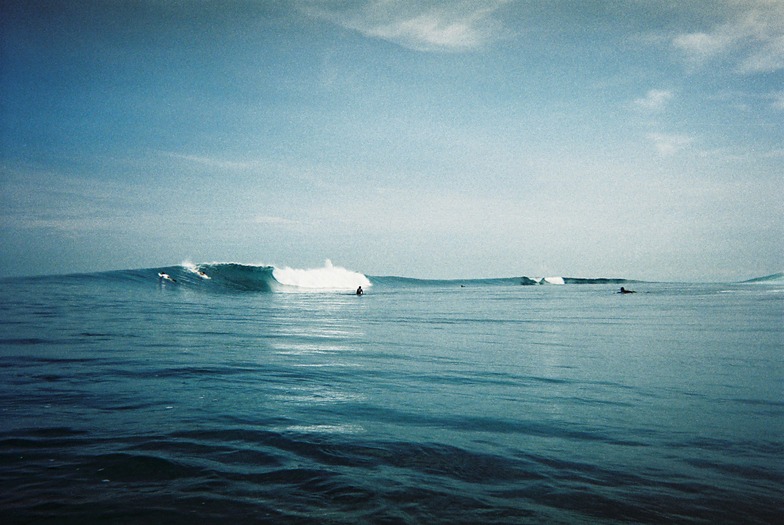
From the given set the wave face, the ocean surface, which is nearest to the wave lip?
the wave face

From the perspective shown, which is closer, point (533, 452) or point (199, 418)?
point (533, 452)

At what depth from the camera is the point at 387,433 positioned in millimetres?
4641

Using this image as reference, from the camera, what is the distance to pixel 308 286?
211 feet

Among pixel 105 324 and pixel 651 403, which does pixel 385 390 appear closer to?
pixel 651 403

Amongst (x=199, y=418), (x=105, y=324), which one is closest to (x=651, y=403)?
(x=199, y=418)

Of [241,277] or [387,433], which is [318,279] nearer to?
[241,277]

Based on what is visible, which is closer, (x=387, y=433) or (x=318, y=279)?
(x=387, y=433)

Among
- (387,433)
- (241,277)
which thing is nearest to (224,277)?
(241,277)

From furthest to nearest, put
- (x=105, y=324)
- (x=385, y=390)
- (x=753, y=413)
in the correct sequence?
(x=105, y=324), (x=385, y=390), (x=753, y=413)

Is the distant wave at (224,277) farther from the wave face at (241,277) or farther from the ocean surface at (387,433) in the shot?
the ocean surface at (387,433)

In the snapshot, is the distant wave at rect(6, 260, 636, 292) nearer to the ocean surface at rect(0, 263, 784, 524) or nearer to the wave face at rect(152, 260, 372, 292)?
the wave face at rect(152, 260, 372, 292)

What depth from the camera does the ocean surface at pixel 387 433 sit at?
309 centimetres

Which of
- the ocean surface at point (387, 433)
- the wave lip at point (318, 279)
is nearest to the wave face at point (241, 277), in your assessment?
the wave lip at point (318, 279)

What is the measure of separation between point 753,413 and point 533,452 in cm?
317
